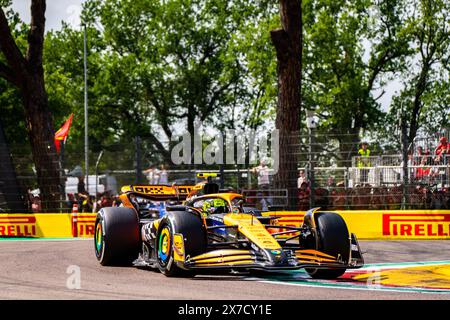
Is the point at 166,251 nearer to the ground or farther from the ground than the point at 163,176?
nearer to the ground

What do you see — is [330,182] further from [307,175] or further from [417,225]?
[417,225]

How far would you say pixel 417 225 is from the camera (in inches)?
658

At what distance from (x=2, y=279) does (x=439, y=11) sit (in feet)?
121

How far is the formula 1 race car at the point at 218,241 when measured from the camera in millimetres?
9320

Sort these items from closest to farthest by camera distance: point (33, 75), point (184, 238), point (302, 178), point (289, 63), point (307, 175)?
point (184, 238) → point (307, 175) → point (302, 178) → point (289, 63) → point (33, 75)

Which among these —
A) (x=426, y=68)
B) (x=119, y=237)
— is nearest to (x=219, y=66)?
(x=426, y=68)

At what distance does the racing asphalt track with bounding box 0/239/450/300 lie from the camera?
7910 millimetres

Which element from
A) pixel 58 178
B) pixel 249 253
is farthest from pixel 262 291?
pixel 58 178

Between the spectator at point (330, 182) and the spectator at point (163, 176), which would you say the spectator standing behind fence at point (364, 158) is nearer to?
the spectator at point (330, 182)

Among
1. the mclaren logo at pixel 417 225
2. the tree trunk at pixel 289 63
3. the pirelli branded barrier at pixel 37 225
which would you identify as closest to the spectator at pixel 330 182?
the mclaren logo at pixel 417 225

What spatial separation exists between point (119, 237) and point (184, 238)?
190 cm

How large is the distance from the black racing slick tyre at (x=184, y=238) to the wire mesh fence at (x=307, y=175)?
23.4ft

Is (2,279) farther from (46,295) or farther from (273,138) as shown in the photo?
(273,138)

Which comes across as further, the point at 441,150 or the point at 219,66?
the point at 219,66
